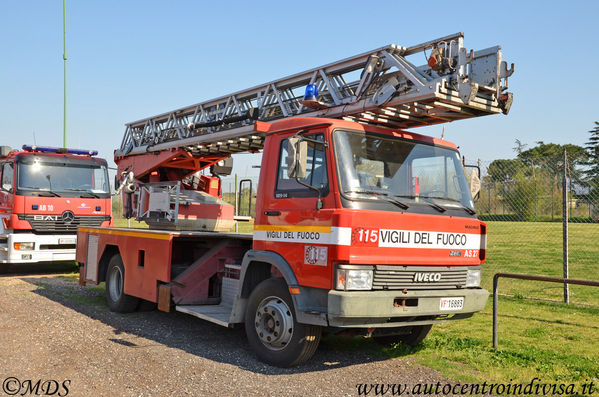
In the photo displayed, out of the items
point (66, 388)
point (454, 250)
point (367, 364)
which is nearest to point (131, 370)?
point (66, 388)

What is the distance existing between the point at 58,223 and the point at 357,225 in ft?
30.3

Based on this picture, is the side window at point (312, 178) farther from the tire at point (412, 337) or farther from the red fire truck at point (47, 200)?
the red fire truck at point (47, 200)

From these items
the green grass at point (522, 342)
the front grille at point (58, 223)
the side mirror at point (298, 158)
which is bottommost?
the green grass at point (522, 342)

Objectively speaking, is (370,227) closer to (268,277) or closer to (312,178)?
(312,178)

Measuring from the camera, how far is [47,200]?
12.1 meters

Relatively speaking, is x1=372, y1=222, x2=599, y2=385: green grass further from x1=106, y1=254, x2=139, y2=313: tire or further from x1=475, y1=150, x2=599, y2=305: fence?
x1=106, y1=254, x2=139, y2=313: tire

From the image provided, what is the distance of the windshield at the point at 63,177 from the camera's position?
39.6 feet

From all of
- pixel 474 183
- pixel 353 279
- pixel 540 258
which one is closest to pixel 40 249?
pixel 353 279

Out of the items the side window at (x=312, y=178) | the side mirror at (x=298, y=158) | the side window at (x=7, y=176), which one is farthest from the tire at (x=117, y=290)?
the side window at (x=7, y=176)

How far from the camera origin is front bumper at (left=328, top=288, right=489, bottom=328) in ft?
16.4

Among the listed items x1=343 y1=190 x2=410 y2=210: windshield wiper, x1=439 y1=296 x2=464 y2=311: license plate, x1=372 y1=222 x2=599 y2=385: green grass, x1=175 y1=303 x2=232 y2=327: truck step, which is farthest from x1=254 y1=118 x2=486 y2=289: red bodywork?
x1=372 y1=222 x2=599 y2=385: green grass
